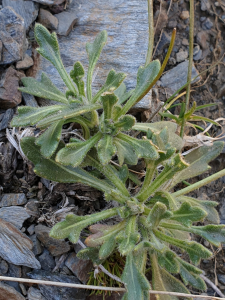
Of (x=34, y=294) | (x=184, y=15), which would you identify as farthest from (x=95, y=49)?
(x=34, y=294)

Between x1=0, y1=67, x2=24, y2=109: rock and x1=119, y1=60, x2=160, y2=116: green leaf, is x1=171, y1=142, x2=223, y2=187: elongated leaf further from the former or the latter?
x1=0, y1=67, x2=24, y2=109: rock

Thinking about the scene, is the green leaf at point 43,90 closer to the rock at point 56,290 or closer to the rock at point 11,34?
the rock at point 11,34

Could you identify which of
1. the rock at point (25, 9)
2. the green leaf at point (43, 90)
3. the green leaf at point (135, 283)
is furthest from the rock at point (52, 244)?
the rock at point (25, 9)

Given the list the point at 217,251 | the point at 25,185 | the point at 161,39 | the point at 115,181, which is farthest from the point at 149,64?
the point at 217,251

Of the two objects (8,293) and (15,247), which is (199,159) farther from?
(8,293)

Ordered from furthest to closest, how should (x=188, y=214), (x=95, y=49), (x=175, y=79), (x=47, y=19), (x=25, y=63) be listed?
(x=175, y=79), (x=47, y=19), (x=25, y=63), (x=95, y=49), (x=188, y=214)
